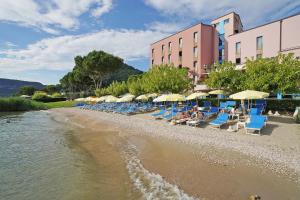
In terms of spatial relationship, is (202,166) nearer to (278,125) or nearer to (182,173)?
(182,173)

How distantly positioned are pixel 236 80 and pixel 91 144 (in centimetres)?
1262

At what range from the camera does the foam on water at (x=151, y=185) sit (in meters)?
6.75

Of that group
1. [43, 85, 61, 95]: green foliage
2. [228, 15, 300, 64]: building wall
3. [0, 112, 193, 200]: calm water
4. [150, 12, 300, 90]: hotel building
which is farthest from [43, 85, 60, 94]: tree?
[0, 112, 193, 200]: calm water

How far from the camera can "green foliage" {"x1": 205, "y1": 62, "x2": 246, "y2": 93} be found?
18.6 m

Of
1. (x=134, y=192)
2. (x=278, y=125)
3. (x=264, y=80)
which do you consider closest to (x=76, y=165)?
(x=134, y=192)

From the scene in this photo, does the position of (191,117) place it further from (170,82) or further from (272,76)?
(170,82)

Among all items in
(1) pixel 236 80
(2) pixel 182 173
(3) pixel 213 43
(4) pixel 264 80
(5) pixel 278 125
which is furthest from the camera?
(3) pixel 213 43

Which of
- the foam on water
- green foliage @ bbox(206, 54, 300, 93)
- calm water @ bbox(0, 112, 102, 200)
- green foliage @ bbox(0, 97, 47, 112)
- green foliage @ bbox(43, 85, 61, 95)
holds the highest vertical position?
green foliage @ bbox(43, 85, 61, 95)

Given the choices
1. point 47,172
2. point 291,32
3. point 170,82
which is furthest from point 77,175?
point 291,32

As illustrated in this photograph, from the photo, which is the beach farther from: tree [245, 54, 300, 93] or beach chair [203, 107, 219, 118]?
beach chair [203, 107, 219, 118]

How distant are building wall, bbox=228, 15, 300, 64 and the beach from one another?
18085 mm

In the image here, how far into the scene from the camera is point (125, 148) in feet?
→ 41.7

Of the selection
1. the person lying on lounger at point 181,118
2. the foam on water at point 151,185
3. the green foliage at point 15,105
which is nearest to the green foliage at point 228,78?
the person lying on lounger at point 181,118

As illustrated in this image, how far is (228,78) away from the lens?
63.3ft
